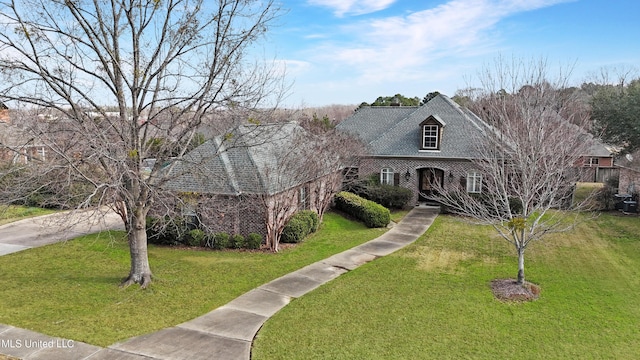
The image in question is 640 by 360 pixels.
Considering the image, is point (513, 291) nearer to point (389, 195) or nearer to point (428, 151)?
point (389, 195)

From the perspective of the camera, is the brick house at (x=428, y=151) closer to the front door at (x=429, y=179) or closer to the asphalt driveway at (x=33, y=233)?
the front door at (x=429, y=179)

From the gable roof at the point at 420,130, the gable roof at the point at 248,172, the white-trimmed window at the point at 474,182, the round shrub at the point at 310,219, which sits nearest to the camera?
the gable roof at the point at 248,172

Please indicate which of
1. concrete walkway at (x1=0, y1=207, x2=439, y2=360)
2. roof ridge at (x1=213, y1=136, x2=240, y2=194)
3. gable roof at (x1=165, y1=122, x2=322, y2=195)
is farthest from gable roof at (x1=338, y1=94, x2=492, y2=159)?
concrete walkway at (x1=0, y1=207, x2=439, y2=360)

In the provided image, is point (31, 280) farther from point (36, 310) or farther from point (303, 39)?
point (303, 39)

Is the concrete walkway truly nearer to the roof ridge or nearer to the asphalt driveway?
the roof ridge

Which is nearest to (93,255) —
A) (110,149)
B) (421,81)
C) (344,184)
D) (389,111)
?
(110,149)

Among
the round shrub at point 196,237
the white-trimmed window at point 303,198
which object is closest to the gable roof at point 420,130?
the white-trimmed window at point 303,198
